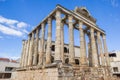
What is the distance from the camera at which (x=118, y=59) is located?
32.8m

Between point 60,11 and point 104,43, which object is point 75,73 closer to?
point 60,11

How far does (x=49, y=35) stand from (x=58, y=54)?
4.26 metres

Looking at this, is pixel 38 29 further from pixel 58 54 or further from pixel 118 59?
pixel 118 59

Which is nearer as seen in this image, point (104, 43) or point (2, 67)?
point (104, 43)

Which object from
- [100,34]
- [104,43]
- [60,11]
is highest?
[60,11]

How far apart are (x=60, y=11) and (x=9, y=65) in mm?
30153

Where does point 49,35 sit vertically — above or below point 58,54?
above

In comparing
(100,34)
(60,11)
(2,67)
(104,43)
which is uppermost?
(60,11)

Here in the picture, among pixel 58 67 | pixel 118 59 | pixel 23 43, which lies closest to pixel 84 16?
pixel 58 67

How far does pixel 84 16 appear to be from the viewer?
20891 mm

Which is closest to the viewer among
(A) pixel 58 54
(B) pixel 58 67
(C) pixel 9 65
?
(B) pixel 58 67

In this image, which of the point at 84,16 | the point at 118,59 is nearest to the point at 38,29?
the point at 84,16

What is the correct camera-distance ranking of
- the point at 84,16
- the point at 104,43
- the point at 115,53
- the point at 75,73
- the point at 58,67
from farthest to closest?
1. the point at 115,53
2. the point at 104,43
3. the point at 84,16
4. the point at 75,73
5. the point at 58,67

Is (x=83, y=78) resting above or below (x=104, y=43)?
below
